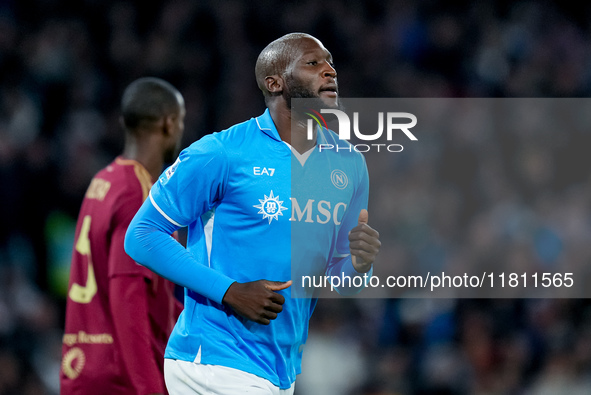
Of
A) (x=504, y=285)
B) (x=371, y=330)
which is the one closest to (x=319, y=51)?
(x=371, y=330)

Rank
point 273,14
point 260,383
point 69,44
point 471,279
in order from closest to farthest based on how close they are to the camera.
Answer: point 260,383, point 471,279, point 69,44, point 273,14

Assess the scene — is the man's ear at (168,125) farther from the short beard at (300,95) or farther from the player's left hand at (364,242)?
the player's left hand at (364,242)

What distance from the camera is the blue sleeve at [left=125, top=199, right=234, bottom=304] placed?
115 inches

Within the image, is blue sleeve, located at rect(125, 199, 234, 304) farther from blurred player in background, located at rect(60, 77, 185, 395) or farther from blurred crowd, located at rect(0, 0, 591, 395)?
blurred crowd, located at rect(0, 0, 591, 395)

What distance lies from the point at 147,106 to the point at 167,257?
157 centimetres

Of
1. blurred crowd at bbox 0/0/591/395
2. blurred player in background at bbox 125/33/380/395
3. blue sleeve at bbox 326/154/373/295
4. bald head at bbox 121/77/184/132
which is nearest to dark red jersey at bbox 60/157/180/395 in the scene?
bald head at bbox 121/77/184/132

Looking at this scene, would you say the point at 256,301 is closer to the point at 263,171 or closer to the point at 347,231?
the point at 263,171

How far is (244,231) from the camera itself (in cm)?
305

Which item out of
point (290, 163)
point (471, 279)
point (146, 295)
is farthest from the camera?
point (471, 279)

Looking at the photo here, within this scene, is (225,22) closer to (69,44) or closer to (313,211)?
(69,44)

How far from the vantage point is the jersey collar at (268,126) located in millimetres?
3205

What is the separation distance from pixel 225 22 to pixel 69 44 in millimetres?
1911

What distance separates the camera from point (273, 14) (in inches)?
395

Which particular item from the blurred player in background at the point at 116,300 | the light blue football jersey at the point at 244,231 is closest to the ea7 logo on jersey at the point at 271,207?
the light blue football jersey at the point at 244,231
